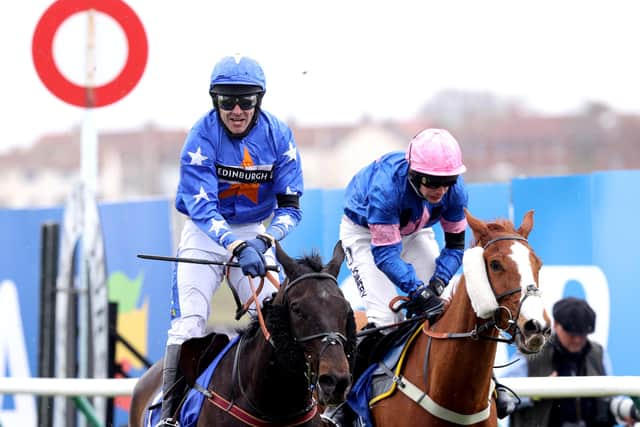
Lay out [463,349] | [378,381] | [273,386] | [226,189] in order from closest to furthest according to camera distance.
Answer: [273,386]
[463,349]
[226,189]
[378,381]

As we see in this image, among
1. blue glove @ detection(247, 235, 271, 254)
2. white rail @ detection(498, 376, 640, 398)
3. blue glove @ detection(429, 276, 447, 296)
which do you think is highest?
blue glove @ detection(247, 235, 271, 254)

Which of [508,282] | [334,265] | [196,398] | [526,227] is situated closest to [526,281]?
[508,282]

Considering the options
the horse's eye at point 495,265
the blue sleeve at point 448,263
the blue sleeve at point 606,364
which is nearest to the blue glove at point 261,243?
the horse's eye at point 495,265

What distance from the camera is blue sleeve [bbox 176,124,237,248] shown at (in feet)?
20.3

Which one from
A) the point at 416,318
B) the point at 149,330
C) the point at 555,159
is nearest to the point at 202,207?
the point at 416,318

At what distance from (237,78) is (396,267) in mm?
1386

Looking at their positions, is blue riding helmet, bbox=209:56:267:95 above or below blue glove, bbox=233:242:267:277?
above

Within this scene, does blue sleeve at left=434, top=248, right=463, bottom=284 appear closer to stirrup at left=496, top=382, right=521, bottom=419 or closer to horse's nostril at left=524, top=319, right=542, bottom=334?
stirrup at left=496, top=382, right=521, bottom=419

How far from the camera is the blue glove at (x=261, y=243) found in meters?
5.83

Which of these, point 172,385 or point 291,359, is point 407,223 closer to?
point 172,385

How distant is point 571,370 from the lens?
8.08 m

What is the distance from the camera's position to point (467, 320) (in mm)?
6121

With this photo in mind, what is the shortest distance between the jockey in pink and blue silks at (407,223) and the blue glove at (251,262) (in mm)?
1109

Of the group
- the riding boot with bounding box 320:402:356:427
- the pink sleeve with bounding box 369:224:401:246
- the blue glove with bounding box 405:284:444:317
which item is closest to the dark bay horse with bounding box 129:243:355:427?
the riding boot with bounding box 320:402:356:427
